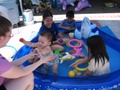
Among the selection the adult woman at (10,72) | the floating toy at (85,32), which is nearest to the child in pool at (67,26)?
the floating toy at (85,32)

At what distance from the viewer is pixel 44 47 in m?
1.59

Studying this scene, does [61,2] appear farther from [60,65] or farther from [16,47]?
[60,65]

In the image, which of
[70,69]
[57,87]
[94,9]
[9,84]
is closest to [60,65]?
[70,69]

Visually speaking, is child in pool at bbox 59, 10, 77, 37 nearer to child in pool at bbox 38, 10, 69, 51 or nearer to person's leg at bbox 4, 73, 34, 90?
child in pool at bbox 38, 10, 69, 51

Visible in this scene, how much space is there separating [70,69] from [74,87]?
0.37 m

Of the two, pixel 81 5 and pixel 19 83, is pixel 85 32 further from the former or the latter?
pixel 81 5

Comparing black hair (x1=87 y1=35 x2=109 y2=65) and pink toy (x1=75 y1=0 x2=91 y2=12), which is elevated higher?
black hair (x1=87 y1=35 x2=109 y2=65)

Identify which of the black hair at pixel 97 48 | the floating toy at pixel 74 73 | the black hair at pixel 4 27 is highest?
the black hair at pixel 4 27

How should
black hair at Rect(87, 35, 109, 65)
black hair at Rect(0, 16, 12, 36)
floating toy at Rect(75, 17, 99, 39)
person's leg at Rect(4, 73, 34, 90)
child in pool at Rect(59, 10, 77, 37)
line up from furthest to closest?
1. child in pool at Rect(59, 10, 77, 37)
2. floating toy at Rect(75, 17, 99, 39)
3. black hair at Rect(87, 35, 109, 65)
4. person's leg at Rect(4, 73, 34, 90)
5. black hair at Rect(0, 16, 12, 36)

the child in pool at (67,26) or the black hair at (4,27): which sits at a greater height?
the black hair at (4,27)

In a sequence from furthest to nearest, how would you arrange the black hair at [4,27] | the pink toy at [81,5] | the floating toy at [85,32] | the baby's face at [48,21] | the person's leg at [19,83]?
the pink toy at [81,5] → the floating toy at [85,32] → the baby's face at [48,21] → the person's leg at [19,83] → the black hair at [4,27]

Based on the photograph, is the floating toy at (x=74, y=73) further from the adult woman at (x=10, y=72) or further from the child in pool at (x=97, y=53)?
the adult woman at (x=10, y=72)

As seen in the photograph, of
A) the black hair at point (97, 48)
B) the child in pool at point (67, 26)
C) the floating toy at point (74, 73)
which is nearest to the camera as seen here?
the black hair at point (97, 48)

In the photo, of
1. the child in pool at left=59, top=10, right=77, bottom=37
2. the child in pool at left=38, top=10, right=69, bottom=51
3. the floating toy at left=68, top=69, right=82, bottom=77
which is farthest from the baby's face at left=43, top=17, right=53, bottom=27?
the floating toy at left=68, top=69, right=82, bottom=77
